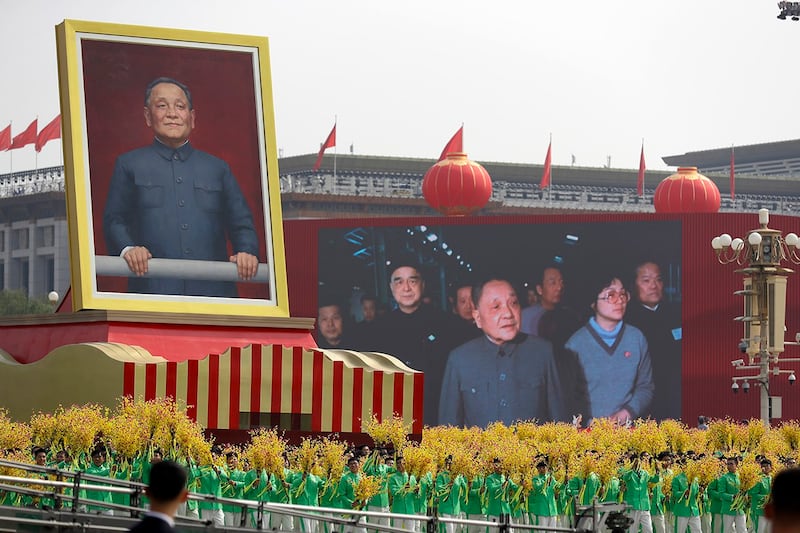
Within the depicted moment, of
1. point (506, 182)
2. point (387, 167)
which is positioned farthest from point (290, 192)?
point (506, 182)

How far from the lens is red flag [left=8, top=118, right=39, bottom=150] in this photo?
249ft

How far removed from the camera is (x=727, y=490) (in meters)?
24.4

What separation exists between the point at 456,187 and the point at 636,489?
30.2 meters

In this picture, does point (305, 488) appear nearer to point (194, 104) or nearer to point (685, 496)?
point (685, 496)

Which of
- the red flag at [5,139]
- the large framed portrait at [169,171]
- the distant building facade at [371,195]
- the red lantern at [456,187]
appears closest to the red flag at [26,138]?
the red flag at [5,139]

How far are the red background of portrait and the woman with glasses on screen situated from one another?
1522cm

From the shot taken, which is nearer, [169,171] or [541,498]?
[541,498]

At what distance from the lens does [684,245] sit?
48.8m

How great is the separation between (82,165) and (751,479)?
660 inches

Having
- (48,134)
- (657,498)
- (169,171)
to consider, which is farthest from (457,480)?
(48,134)

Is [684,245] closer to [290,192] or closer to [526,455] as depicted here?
[526,455]

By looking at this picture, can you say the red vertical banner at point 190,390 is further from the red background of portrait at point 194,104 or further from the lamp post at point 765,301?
the lamp post at point 765,301

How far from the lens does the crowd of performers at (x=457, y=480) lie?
75.3 feet

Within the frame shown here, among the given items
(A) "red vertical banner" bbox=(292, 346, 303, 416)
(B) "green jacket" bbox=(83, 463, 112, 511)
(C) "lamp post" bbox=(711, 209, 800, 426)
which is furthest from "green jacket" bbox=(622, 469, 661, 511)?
(C) "lamp post" bbox=(711, 209, 800, 426)
